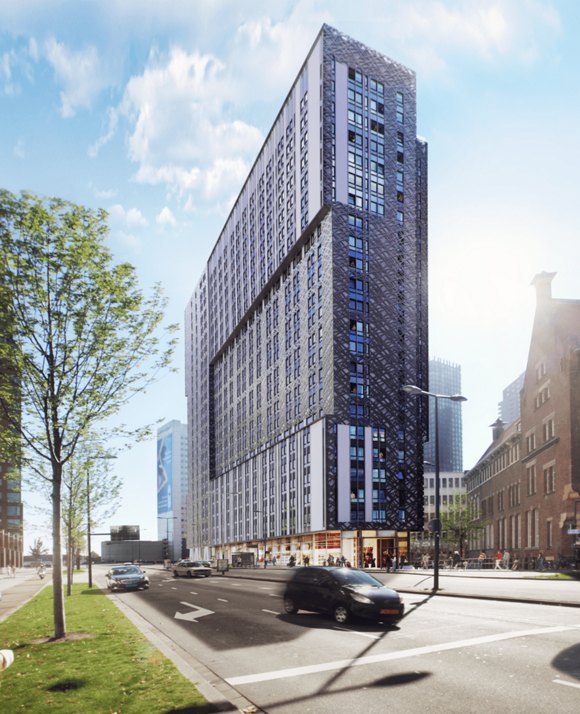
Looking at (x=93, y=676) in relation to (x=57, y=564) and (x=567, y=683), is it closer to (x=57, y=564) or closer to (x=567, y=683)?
(x=57, y=564)

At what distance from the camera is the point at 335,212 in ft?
266

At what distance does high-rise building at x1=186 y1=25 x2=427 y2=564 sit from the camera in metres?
79.8

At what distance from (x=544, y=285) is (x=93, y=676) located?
5927 centimetres

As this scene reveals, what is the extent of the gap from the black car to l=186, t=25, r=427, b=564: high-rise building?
58.8 metres

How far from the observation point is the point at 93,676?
10836mm

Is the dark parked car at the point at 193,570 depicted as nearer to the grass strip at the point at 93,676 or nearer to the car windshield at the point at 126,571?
the car windshield at the point at 126,571

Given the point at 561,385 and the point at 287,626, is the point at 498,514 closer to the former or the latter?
the point at 561,385

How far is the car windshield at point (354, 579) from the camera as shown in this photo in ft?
56.9

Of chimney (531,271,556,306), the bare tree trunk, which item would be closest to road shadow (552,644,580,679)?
the bare tree trunk

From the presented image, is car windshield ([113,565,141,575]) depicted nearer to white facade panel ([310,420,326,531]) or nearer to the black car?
the black car

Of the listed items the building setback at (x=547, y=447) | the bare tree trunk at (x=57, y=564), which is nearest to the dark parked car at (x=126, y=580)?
the bare tree trunk at (x=57, y=564)

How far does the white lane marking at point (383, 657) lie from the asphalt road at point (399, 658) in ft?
0.06

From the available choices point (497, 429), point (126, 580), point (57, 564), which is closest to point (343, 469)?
point (497, 429)

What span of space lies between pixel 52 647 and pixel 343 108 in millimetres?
79278
